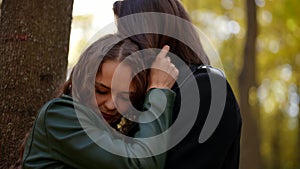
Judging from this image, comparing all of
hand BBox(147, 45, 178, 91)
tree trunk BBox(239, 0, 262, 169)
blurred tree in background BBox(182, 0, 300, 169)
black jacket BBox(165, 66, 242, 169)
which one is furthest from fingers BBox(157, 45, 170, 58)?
blurred tree in background BBox(182, 0, 300, 169)

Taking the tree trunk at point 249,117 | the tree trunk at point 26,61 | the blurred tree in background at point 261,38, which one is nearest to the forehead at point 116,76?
the tree trunk at point 26,61

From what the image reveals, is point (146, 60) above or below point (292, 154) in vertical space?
above

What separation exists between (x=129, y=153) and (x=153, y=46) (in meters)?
0.52

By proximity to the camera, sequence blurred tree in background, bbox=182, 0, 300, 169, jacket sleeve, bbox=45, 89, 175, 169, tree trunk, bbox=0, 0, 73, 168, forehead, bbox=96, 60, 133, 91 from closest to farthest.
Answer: jacket sleeve, bbox=45, 89, 175, 169
forehead, bbox=96, 60, 133, 91
tree trunk, bbox=0, 0, 73, 168
blurred tree in background, bbox=182, 0, 300, 169

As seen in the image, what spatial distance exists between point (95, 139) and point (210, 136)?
48 centimetres

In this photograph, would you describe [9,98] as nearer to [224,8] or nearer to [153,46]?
[153,46]

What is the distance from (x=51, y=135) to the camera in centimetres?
240

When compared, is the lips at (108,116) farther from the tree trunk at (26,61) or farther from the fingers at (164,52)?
the tree trunk at (26,61)

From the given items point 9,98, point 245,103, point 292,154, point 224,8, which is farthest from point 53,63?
point 292,154

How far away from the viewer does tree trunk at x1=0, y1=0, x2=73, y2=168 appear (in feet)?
11.7

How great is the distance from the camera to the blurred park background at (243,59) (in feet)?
11.8

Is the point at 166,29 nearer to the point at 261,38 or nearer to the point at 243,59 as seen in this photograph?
the point at 243,59

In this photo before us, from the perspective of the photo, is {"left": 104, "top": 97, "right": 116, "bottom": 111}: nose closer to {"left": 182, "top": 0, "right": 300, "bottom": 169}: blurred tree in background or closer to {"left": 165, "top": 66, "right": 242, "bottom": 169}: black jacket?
{"left": 165, "top": 66, "right": 242, "bottom": 169}: black jacket

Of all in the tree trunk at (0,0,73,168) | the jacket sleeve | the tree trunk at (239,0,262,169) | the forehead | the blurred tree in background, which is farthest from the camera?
the blurred tree in background
